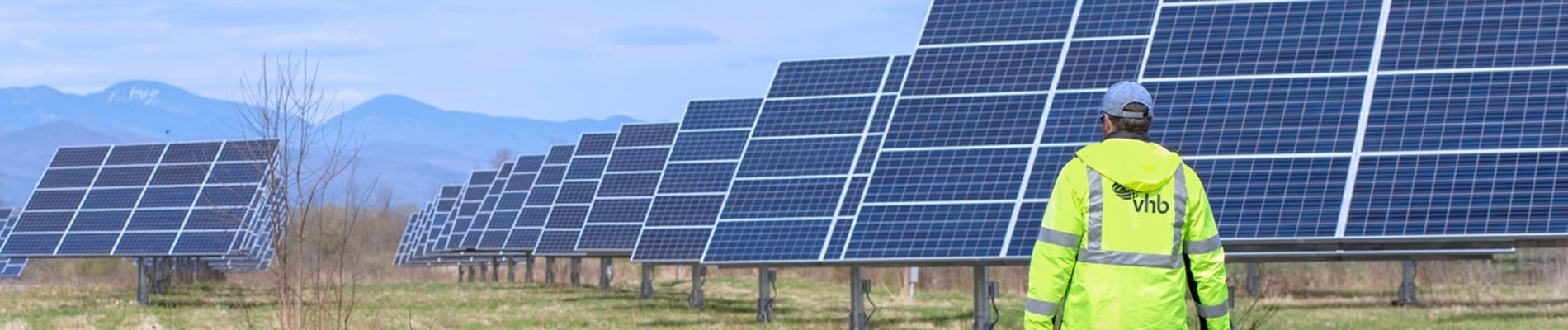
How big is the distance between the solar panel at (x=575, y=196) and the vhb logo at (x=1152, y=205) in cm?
3049

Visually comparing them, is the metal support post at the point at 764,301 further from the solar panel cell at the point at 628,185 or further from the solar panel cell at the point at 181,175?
the solar panel cell at the point at 181,175

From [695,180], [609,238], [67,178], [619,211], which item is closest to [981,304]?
[695,180]

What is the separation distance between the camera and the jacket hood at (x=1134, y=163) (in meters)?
6.82

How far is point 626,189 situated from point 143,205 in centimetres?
946

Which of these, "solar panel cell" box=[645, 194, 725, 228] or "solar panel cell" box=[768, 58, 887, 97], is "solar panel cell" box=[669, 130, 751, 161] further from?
"solar panel cell" box=[768, 58, 887, 97]

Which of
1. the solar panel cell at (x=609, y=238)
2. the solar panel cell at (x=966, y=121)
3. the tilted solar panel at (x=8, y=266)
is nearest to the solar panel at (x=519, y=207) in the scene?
the solar panel cell at (x=609, y=238)

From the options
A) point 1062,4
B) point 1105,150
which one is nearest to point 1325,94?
point 1062,4

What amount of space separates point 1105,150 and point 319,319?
8032 millimetres

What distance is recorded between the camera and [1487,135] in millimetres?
16406

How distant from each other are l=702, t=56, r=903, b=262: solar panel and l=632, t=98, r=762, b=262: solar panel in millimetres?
1802

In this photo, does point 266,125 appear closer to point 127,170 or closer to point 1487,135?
point 1487,135

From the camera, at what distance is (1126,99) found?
276 inches

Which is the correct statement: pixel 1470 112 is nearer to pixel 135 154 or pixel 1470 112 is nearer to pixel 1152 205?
pixel 1152 205

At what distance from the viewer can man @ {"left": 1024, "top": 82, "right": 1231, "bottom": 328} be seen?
6.84 metres
